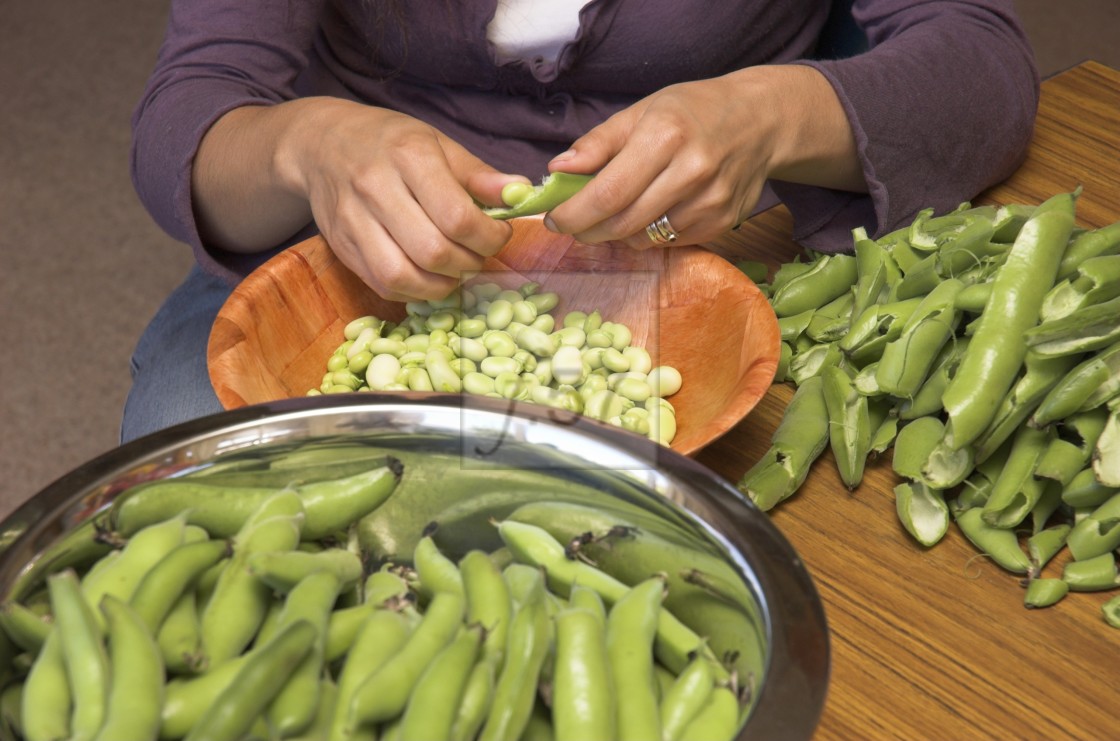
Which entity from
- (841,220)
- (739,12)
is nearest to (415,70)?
(739,12)

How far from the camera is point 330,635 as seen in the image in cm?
48

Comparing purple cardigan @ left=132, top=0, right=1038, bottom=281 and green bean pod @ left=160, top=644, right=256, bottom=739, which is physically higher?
green bean pod @ left=160, top=644, right=256, bottom=739

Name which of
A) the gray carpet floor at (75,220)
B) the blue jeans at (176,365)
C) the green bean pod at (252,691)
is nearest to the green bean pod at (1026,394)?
the green bean pod at (252,691)

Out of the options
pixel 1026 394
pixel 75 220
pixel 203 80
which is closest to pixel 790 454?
pixel 1026 394

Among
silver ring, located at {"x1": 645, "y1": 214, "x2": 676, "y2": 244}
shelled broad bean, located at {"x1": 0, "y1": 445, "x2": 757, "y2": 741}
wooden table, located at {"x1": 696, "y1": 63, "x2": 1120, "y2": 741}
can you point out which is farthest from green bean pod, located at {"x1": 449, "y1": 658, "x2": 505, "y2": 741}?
silver ring, located at {"x1": 645, "y1": 214, "x2": 676, "y2": 244}

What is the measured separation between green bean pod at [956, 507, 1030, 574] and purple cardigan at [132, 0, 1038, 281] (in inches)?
12.2

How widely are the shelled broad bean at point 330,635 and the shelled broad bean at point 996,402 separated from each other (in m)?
0.26

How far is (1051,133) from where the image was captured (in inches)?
47.4

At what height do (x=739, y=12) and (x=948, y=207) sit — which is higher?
(x=739, y=12)

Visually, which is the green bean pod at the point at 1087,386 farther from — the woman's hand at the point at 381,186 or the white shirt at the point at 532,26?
the white shirt at the point at 532,26

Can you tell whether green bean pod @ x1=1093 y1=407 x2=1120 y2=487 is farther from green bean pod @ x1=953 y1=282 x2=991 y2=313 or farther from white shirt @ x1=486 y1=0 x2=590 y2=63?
white shirt @ x1=486 y1=0 x2=590 y2=63

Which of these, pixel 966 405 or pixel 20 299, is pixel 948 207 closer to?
pixel 966 405

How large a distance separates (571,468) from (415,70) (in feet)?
2.19

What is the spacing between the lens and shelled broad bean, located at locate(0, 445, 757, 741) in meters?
0.43
